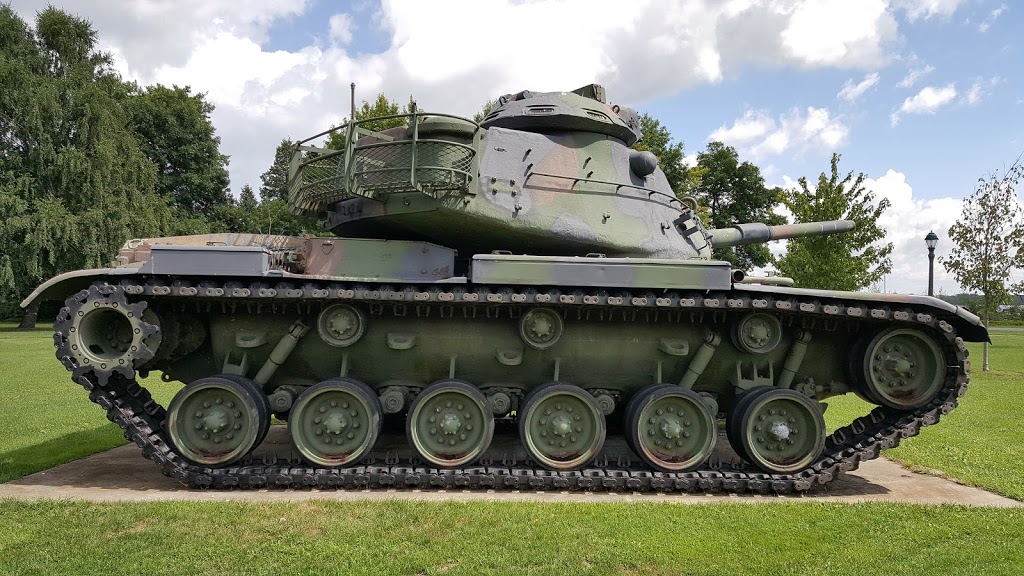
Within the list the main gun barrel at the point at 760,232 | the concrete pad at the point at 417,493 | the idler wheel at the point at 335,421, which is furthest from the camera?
the main gun barrel at the point at 760,232

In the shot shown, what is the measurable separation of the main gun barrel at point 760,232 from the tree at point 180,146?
4820 centimetres

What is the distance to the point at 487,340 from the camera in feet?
26.8

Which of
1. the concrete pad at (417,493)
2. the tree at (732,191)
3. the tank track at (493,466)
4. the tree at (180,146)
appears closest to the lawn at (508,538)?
the concrete pad at (417,493)

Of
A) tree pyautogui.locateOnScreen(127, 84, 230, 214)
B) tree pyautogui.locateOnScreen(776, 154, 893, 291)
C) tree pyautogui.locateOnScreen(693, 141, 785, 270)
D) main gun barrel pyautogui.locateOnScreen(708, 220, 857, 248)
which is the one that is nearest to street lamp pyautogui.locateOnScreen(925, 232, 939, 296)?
tree pyautogui.locateOnScreen(776, 154, 893, 291)

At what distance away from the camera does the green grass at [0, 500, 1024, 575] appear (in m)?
5.04

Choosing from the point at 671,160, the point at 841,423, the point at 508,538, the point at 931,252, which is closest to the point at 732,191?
the point at 671,160

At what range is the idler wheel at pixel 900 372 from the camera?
766 cm

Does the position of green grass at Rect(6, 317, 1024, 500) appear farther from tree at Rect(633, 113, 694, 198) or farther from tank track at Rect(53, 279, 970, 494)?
tree at Rect(633, 113, 694, 198)

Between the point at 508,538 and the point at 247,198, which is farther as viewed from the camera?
the point at 247,198

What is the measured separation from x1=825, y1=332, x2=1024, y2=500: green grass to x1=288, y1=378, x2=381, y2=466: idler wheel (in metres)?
7.22

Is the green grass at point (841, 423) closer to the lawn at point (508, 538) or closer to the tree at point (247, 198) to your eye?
the lawn at point (508, 538)

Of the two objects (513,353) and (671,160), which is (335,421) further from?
(671,160)

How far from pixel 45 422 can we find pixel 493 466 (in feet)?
28.9

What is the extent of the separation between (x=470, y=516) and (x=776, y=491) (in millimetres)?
3666
